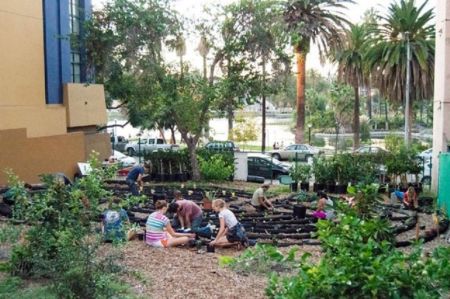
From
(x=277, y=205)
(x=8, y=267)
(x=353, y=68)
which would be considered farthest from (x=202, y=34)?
(x=353, y=68)

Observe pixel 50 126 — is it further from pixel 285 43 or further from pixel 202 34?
pixel 285 43

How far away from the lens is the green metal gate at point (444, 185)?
47.7 feet

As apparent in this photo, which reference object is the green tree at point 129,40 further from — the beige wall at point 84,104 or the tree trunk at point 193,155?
the tree trunk at point 193,155

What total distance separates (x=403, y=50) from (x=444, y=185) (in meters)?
16.1

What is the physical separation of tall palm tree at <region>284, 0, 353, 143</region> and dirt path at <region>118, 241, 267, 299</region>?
2325 centimetres

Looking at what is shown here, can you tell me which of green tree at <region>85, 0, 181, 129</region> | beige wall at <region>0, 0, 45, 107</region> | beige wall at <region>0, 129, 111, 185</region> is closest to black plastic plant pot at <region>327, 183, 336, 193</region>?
green tree at <region>85, 0, 181, 129</region>

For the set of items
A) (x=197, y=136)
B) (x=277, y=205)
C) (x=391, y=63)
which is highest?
(x=391, y=63)

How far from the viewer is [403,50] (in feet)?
96.5

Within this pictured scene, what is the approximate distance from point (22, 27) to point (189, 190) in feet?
27.2

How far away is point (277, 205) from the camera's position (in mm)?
16391

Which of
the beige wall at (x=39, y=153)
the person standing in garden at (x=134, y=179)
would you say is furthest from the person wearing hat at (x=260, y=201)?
the beige wall at (x=39, y=153)

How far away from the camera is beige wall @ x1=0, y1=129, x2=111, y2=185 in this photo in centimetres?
1815

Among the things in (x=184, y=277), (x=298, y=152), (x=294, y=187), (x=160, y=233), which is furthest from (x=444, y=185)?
(x=298, y=152)

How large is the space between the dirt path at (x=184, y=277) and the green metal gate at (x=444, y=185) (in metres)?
7.62
